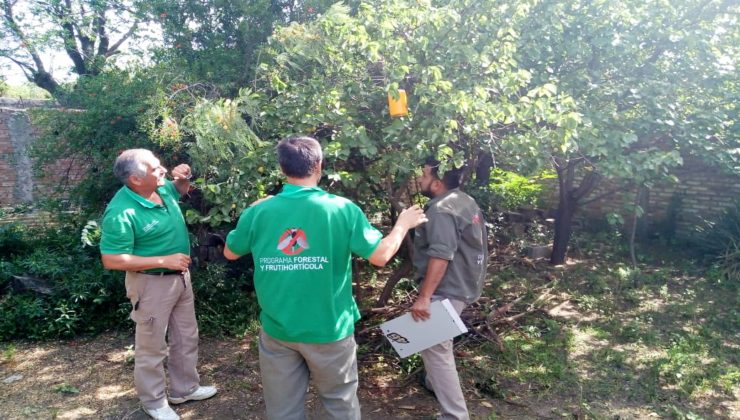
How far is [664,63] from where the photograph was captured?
16.8ft

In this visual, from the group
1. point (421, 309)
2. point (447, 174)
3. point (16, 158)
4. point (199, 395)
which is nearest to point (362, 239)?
point (421, 309)

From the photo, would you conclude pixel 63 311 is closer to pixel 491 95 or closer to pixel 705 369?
pixel 491 95

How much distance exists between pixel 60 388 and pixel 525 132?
3746 millimetres

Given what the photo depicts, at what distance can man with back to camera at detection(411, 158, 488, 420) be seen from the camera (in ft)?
10.5

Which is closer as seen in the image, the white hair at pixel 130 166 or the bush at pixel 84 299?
the white hair at pixel 130 166

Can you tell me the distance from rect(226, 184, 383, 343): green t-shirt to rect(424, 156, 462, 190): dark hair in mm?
1013

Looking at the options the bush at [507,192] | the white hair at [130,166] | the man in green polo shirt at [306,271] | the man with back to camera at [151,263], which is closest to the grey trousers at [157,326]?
the man with back to camera at [151,263]

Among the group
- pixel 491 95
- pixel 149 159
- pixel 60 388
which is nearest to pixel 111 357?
pixel 60 388

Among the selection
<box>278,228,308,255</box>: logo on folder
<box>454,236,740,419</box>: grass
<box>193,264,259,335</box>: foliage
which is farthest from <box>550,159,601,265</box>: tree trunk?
<box>278,228,308,255</box>: logo on folder

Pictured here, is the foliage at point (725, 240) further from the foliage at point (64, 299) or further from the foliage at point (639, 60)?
the foliage at point (64, 299)

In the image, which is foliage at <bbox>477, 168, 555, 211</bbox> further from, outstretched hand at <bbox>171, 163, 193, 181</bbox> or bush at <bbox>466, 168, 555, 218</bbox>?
outstretched hand at <bbox>171, 163, 193, 181</bbox>

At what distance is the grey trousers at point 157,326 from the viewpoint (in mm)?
3316

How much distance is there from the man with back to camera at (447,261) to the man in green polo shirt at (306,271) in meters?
0.61

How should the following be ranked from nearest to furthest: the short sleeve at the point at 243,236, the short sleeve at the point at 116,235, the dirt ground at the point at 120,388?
the short sleeve at the point at 243,236, the short sleeve at the point at 116,235, the dirt ground at the point at 120,388
